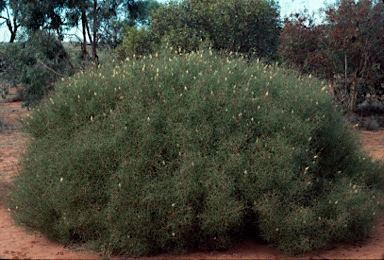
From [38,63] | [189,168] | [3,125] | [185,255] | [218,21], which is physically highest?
[218,21]

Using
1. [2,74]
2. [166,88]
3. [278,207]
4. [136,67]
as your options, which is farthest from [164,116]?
[2,74]

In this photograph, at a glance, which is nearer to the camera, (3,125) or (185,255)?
(185,255)

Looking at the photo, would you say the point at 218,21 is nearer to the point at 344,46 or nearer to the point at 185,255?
the point at 344,46

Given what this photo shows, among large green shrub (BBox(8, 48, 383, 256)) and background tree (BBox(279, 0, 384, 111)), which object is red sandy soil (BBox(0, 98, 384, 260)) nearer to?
large green shrub (BBox(8, 48, 383, 256))

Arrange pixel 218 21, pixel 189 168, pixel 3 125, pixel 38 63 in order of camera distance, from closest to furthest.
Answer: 1. pixel 189 168
2. pixel 218 21
3. pixel 3 125
4. pixel 38 63

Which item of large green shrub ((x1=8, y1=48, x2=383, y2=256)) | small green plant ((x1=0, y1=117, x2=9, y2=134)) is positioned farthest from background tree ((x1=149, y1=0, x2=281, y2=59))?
large green shrub ((x1=8, y1=48, x2=383, y2=256))

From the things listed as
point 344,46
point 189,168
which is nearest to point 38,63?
point 344,46

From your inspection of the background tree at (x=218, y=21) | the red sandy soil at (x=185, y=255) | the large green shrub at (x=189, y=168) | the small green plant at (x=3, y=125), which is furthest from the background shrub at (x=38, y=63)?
the large green shrub at (x=189, y=168)

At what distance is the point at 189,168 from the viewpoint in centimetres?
511

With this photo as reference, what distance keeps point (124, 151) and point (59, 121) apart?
1245mm

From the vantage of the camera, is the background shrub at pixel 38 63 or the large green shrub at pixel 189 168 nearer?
the large green shrub at pixel 189 168

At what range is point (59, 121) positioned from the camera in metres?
6.04

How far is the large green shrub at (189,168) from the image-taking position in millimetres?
5055

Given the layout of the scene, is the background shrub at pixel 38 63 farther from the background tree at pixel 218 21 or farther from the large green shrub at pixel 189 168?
the large green shrub at pixel 189 168
